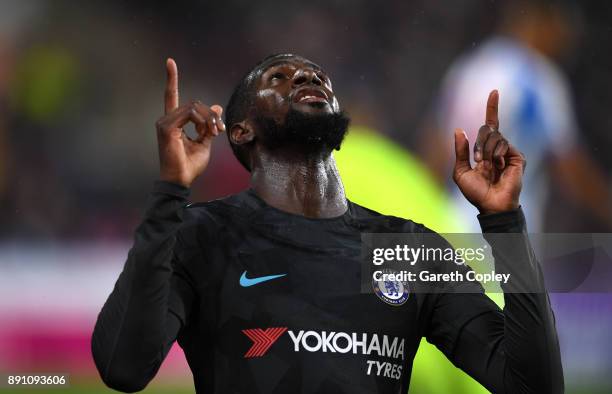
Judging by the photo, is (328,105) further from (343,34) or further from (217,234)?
(343,34)

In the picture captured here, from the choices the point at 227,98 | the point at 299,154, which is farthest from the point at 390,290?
the point at 227,98

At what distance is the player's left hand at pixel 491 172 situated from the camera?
2.32m

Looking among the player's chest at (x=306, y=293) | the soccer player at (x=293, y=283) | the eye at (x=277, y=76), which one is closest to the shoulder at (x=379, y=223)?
the soccer player at (x=293, y=283)

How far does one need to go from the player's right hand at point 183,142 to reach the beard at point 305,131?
595mm

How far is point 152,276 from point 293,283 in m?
0.55

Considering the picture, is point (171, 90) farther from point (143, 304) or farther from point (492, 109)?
point (492, 109)

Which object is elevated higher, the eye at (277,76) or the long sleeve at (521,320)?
the eye at (277,76)

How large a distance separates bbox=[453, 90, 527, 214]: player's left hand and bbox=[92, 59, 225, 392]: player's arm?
0.71 m

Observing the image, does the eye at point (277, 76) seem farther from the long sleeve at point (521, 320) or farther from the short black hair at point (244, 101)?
the long sleeve at point (521, 320)

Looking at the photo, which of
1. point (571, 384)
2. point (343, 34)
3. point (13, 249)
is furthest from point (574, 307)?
point (13, 249)

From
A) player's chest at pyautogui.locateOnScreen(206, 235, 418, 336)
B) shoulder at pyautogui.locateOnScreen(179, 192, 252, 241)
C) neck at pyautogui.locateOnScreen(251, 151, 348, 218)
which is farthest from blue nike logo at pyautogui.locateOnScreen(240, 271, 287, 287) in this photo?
neck at pyautogui.locateOnScreen(251, 151, 348, 218)

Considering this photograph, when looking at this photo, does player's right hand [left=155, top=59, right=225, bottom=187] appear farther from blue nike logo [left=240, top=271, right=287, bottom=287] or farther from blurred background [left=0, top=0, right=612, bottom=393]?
blurred background [left=0, top=0, right=612, bottom=393]

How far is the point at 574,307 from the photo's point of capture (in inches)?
183

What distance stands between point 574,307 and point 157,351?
3.09 meters
